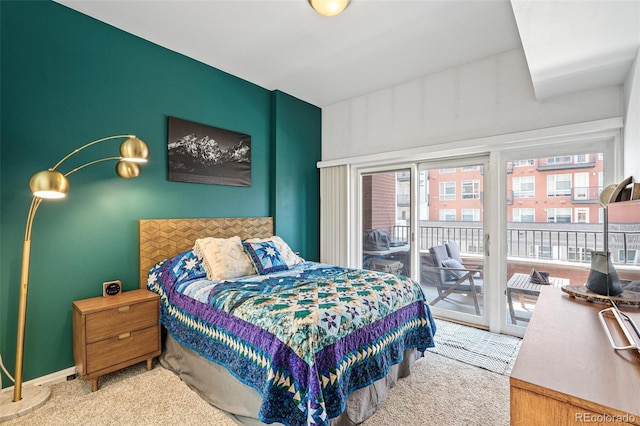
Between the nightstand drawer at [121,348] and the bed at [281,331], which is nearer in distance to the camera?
the bed at [281,331]

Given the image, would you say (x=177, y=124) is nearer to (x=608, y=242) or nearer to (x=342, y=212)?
(x=342, y=212)

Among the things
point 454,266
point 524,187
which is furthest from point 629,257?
point 454,266

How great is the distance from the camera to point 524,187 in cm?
310

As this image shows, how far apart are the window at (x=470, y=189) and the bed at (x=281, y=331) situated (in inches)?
61.7

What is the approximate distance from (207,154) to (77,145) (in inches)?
44.7

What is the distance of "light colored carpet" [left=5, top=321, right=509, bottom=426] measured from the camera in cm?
187

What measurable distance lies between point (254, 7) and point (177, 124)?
137cm

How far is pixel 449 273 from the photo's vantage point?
142 inches

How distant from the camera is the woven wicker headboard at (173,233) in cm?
281

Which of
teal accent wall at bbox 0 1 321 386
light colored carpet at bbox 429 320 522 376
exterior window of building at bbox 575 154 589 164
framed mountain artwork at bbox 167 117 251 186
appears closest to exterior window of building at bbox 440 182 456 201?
exterior window of building at bbox 575 154 589 164

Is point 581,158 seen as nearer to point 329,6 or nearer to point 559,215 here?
point 559,215

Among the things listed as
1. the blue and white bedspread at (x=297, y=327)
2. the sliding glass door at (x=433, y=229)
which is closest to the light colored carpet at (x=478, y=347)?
the sliding glass door at (x=433, y=229)

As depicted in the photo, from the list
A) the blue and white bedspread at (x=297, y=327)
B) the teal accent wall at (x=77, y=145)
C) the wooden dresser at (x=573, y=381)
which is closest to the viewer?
the wooden dresser at (x=573, y=381)

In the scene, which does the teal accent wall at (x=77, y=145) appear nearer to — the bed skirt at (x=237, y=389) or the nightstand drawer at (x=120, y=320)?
the nightstand drawer at (x=120, y=320)
